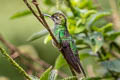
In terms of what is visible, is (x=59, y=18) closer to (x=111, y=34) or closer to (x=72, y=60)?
(x=72, y=60)

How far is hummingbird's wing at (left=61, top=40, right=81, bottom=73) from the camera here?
1.30 metres

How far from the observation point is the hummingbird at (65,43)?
131 cm

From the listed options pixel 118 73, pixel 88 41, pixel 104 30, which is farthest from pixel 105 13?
pixel 118 73

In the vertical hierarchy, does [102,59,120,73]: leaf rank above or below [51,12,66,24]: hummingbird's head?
below

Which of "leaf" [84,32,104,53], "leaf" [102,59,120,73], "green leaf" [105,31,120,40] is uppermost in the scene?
"leaf" [84,32,104,53]

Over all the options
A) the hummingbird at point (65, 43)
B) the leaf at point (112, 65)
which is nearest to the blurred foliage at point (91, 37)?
the leaf at point (112, 65)

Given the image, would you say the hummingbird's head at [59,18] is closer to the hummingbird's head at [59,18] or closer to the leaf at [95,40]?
the hummingbird's head at [59,18]

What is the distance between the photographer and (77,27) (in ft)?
5.25

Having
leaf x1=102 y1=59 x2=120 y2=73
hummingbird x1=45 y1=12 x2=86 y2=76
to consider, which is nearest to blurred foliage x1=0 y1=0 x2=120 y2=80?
leaf x1=102 y1=59 x2=120 y2=73

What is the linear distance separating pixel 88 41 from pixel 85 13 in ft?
0.54

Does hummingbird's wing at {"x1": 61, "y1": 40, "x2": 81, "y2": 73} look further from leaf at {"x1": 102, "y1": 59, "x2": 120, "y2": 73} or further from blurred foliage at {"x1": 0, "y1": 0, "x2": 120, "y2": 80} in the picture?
leaf at {"x1": 102, "y1": 59, "x2": 120, "y2": 73}

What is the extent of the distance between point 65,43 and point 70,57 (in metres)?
0.09

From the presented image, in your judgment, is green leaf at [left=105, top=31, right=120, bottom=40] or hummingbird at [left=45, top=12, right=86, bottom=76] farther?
green leaf at [left=105, top=31, right=120, bottom=40]

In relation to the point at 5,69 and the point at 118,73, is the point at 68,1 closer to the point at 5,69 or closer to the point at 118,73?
the point at 118,73
